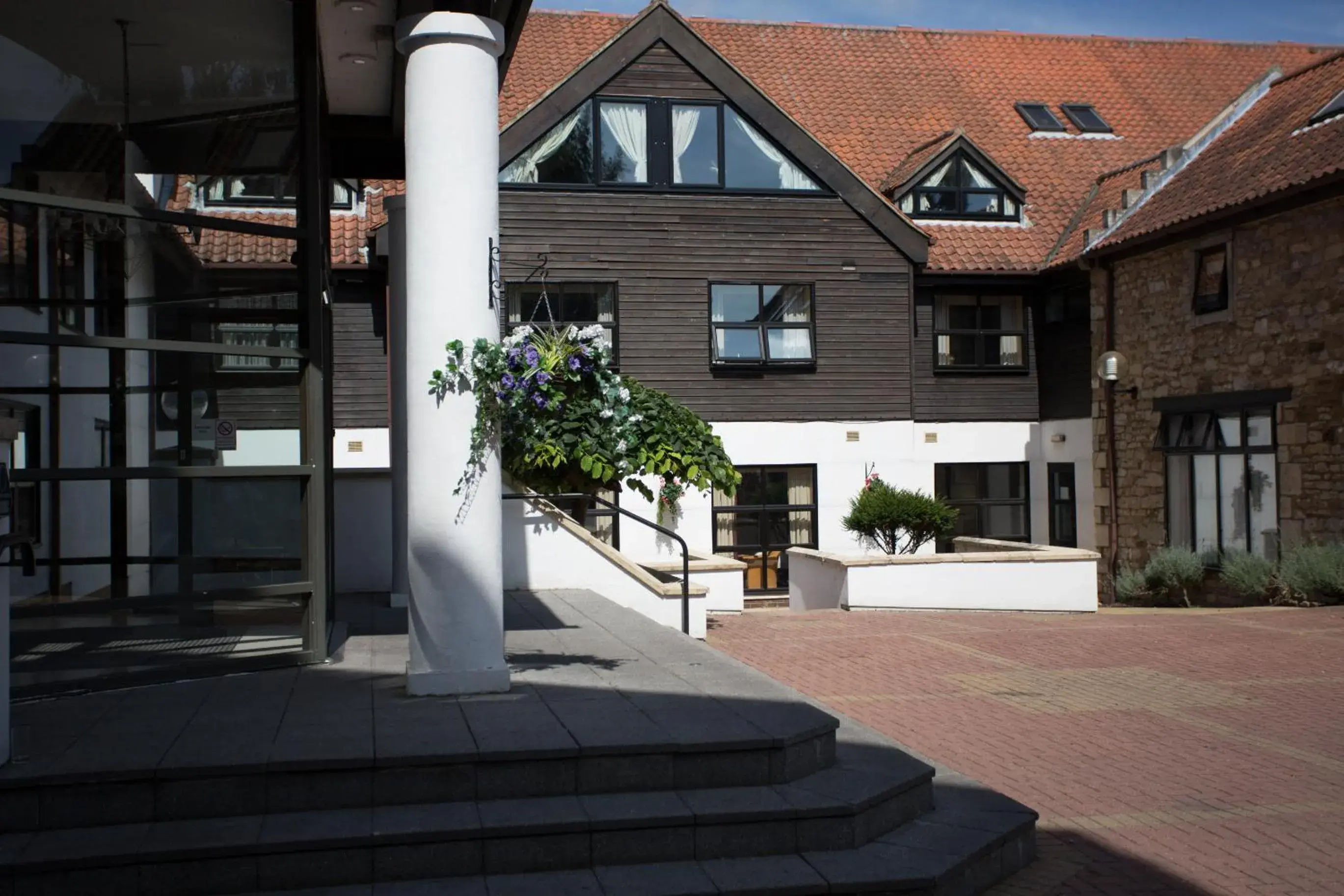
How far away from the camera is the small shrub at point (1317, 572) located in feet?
54.0

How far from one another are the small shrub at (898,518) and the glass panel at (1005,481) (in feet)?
12.8

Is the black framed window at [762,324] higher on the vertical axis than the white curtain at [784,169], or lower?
lower

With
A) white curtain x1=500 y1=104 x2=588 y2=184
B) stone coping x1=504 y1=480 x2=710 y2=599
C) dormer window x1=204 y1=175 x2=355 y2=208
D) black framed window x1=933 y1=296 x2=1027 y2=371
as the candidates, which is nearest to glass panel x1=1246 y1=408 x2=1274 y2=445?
black framed window x1=933 y1=296 x2=1027 y2=371

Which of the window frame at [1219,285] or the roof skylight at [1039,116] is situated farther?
the roof skylight at [1039,116]

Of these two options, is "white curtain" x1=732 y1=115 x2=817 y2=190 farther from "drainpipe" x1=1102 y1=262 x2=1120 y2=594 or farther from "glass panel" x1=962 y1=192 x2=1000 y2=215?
"drainpipe" x1=1102 y1=262 x2=1120 y2=594

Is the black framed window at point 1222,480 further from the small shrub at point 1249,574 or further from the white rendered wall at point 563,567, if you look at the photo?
the white rendered wall at point 563,567

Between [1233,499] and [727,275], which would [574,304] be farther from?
[1233,499]

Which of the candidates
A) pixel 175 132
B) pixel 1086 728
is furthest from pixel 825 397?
pixel 175 132

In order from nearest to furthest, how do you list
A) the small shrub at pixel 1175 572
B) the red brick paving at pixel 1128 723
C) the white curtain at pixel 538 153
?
1. the red brick paving at pixel 1128 723
2. the small shrub at pixel 1175 572
3. the white curtain at pixel 538 153

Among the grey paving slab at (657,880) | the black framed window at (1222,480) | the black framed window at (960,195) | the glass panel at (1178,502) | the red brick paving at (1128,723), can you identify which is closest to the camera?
the grey paving slab at (657,880)

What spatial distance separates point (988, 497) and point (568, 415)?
18437mm

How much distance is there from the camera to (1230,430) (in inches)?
782

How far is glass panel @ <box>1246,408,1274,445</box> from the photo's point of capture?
19.0 meters

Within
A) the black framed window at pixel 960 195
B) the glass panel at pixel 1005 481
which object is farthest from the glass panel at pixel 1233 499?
the black framed window at pixel 960 195
